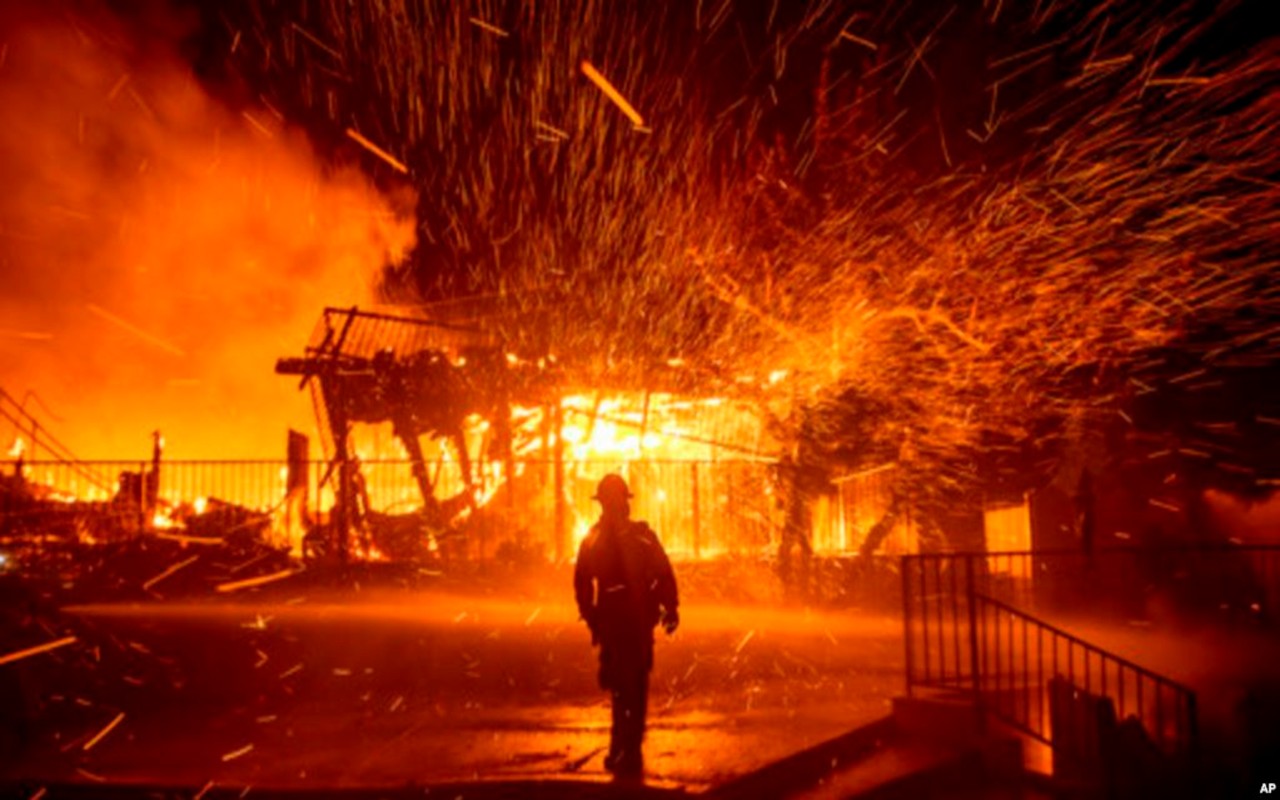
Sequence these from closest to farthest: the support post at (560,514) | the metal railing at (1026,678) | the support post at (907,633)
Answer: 1. the metal railing at (1026,678)
2. the support post at (907,633)
3. the support post at (560,514)

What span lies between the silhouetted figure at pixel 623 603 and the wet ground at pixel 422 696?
1.36 feet

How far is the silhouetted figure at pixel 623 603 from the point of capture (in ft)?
24.1

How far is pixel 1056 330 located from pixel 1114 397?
129 cm

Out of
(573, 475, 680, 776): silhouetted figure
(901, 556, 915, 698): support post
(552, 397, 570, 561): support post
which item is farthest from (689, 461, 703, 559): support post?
(573, 475, 680, 776): silhouetted figure

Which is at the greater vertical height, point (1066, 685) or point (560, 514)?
point (560, 514)

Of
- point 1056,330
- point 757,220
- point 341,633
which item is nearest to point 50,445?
point 341,633

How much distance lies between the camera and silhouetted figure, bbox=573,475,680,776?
733cm

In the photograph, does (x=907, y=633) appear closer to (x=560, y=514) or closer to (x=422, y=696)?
(x=422, y=696)

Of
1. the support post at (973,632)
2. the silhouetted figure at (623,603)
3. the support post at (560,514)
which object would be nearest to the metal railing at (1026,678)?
the support post at (973,632)

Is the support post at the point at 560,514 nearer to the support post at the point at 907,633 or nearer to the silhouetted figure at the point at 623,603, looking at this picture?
the support post at the point at 907,633

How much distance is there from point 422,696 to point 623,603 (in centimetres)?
355

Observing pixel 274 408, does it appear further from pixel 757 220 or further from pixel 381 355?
pixel 757 220

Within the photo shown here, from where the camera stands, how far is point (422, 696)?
10109 mm

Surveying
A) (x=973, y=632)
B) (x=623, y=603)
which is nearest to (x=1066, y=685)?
(x=973, y=632)
